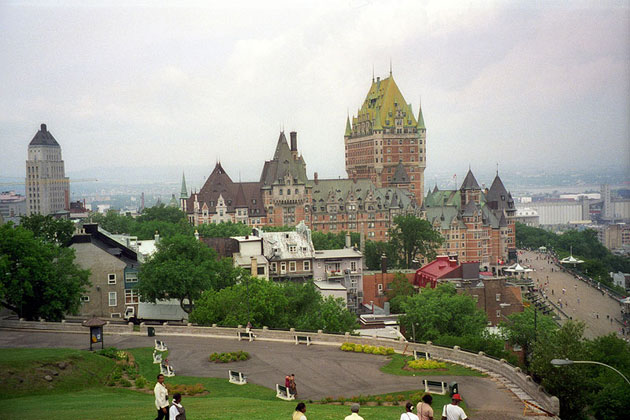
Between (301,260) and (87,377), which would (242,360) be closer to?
(87,377)

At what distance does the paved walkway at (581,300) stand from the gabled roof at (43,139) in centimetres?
10216

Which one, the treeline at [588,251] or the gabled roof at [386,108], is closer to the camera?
the treeline at [588,251]

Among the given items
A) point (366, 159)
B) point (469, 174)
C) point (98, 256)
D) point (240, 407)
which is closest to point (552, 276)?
point (469, 174)

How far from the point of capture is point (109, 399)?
→ 2861cm

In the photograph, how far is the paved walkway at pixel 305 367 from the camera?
2986 cm

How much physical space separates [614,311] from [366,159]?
86264 millimetres

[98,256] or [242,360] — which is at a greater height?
[98,256]

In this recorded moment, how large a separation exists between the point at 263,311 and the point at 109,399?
21474mm

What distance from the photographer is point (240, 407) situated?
26562 mm

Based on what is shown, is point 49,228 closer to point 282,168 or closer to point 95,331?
point 95,331

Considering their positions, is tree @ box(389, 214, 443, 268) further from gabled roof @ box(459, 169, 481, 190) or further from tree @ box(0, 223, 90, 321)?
tree @ box(0, 223, 90, 321)

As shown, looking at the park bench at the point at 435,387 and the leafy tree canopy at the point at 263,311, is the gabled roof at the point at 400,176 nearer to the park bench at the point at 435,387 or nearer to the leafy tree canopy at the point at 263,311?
the leafy tree canopy at the point at 263,311

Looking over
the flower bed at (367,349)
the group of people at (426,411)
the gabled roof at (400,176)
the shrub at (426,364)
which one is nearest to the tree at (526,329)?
the flower bed at (367,349)

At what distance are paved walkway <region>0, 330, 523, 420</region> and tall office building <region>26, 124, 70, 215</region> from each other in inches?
4328
